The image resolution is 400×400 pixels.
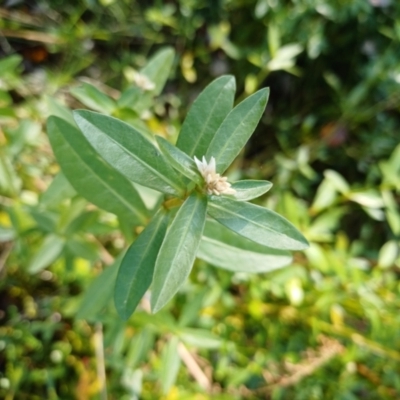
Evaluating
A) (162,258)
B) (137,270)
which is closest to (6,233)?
(137,270)


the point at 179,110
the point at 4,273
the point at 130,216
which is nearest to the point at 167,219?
the point at 130,216

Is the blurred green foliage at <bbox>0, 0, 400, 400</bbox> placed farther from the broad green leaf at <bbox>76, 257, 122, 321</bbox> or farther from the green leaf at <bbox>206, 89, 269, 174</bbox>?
the green leaf at <bbox>206, 89, 269, 174</bbox>

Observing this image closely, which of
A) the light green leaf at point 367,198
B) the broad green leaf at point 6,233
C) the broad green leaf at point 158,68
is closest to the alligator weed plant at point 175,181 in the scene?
the broad green leaf at point 158,68

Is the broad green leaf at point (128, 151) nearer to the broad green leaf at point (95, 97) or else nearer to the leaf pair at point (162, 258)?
the leaf pair at point (162, 258)

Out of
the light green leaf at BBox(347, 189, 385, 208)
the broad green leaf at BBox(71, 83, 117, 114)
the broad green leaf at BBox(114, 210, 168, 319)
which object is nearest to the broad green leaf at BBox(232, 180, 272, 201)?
the broad green leaf at BBox(114, 210, 168, 319)

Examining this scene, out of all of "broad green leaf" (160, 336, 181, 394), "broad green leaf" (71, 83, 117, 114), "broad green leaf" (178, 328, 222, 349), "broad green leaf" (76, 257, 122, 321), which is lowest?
"broad green leaf" (160, 336, 181, 394)
